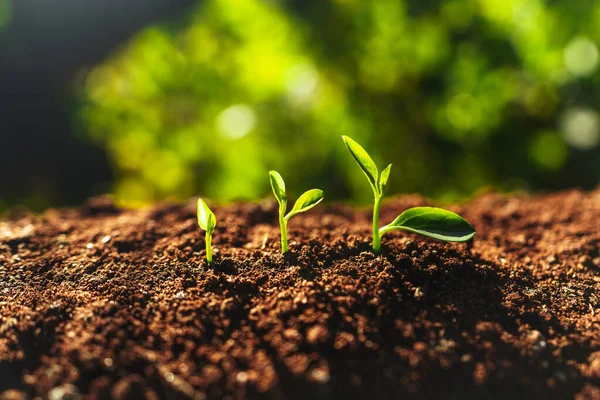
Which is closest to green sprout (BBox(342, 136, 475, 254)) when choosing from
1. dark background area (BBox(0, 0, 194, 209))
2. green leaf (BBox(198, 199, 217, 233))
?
green leaf (BBox(198, 199, 217, 233))

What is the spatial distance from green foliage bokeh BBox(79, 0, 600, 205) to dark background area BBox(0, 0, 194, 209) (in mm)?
1358

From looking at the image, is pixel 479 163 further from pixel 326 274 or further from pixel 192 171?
pixel 326 274

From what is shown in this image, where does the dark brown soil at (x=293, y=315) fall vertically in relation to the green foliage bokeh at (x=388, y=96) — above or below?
below

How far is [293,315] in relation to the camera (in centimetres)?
110

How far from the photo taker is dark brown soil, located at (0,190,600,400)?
3.25ft

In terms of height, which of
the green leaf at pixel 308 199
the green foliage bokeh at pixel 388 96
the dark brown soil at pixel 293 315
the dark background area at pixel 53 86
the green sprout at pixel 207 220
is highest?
the dark background area at pixel 53 86

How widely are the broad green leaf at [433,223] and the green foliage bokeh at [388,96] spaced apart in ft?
4.90

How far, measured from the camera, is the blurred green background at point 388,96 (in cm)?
269

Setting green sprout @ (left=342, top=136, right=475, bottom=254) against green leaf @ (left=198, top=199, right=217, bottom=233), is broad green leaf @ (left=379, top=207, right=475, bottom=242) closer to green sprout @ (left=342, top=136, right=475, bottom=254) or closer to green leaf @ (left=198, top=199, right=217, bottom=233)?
green sprout @ (left=342, top=136, right=475, bottom=254)

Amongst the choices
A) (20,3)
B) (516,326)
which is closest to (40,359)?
(516,326)

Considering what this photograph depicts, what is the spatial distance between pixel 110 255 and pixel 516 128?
7.08 feet

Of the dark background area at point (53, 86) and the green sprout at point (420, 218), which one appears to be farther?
the dark background area at point (53, 86)

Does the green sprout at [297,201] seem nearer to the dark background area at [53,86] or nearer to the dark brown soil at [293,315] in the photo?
the dark brown soil at [293,315]

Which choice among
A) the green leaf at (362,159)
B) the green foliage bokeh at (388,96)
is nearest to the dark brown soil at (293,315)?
the green leaf at (362,159)
